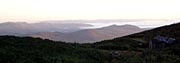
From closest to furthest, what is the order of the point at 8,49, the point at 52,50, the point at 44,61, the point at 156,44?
the point at 44,61, the point at 8,49, the point at 52,50, the point at 156,44

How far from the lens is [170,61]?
92.7 feet

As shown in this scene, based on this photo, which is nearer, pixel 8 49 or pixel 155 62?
pixel 155 62

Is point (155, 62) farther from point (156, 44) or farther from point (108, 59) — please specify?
point (156, 44)

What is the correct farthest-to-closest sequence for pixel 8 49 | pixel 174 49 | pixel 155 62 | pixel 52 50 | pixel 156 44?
pixel 156 44
pixel 174 49
pixel 52 50
pixel 8 49
pixel 155 62

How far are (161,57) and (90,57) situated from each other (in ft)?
20.3

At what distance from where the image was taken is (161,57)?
2978 cm

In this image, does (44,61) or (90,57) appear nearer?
Result: (44,61)

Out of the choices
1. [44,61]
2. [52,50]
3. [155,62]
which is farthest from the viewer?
[52,50]

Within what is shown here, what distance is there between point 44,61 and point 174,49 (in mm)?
16794

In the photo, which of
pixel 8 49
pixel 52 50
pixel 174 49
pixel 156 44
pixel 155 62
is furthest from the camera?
pixel 156 44

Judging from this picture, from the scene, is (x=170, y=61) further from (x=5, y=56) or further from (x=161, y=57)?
(x=5, y=56)

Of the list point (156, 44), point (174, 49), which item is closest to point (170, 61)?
point (174, 49)

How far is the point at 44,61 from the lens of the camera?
24.8m


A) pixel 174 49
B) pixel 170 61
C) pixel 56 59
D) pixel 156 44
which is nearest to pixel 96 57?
pixel 56 59
